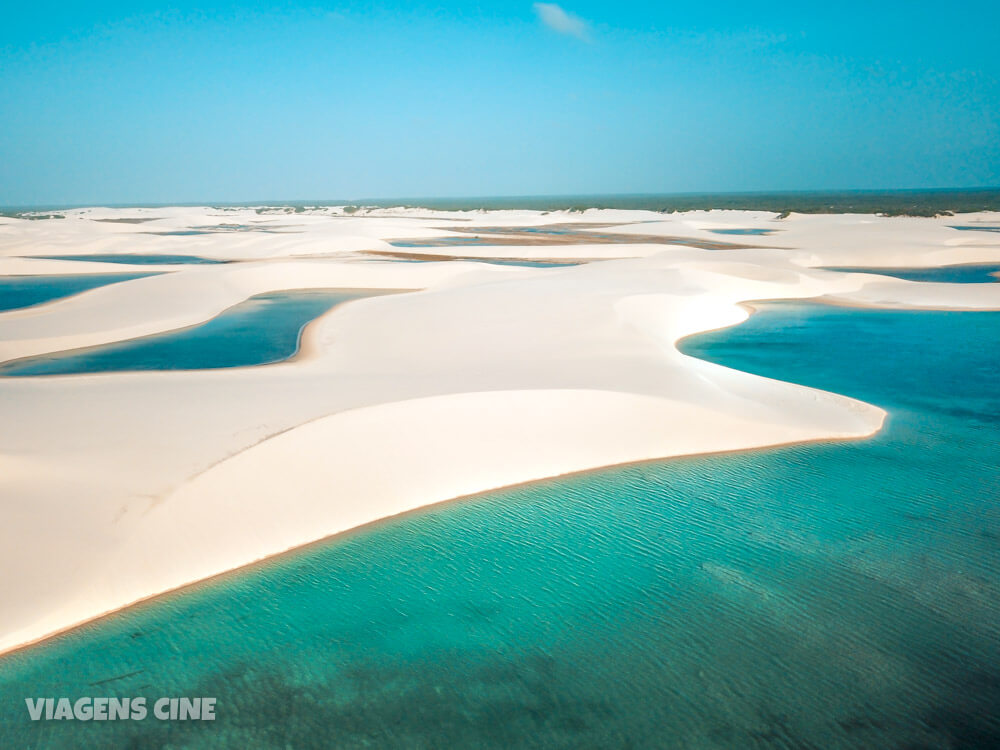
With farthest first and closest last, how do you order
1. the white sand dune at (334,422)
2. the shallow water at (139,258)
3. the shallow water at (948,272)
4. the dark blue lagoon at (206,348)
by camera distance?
1. the shallow water at (139,258)
2. the shallow water at (948,272)
3. the dark blue lagoon at (206,348)
4. the white sand dune at (334,422)

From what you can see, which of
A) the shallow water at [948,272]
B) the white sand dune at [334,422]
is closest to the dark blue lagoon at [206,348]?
the white sand dune at [334,422]

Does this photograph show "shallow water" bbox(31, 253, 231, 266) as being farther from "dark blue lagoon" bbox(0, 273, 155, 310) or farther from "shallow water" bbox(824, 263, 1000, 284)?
"shallow water" bbox(824, 263, 1000, 284)

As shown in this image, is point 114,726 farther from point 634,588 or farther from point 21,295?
point 21,295

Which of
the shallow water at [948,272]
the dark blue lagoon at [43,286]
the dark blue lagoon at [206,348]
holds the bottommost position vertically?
the dark blue lagoon at [206,348]

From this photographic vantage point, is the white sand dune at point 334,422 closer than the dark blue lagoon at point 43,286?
Yes

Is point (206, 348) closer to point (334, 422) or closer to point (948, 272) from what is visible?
point (334, 422)

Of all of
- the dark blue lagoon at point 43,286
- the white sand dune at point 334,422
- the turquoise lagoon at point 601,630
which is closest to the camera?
the turquoise lagoon at point 601,630

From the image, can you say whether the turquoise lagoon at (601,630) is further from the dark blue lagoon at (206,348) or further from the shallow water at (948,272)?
the shallow water at (948,272)

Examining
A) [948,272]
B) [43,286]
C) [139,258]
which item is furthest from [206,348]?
[948,272]
